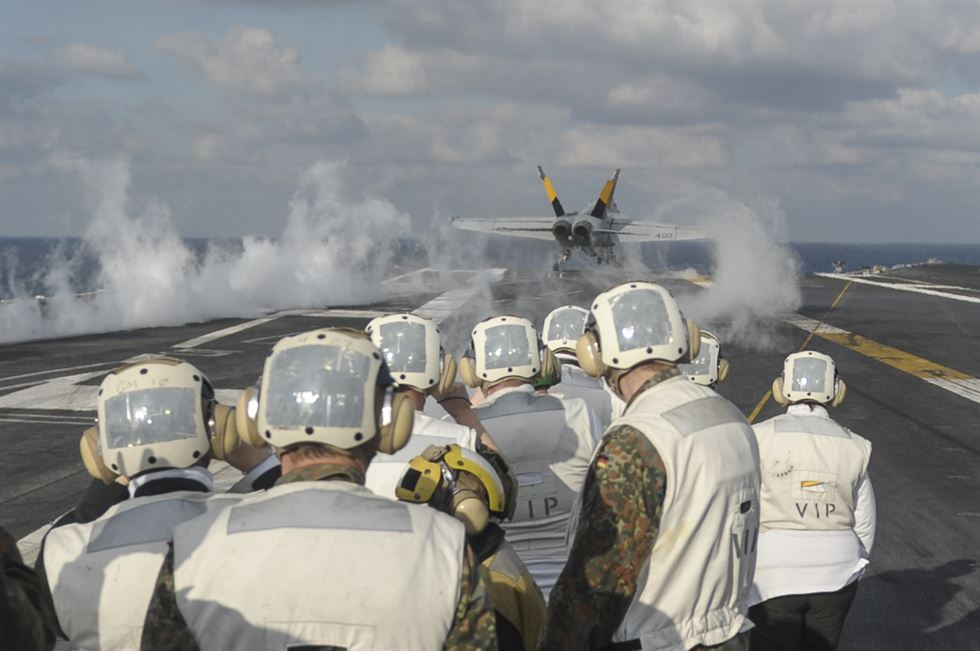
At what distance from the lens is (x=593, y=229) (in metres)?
42.0

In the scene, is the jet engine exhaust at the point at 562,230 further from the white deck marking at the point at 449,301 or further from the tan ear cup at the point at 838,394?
the tan ear cup at the point at 838,394

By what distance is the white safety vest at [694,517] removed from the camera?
351 centimetres

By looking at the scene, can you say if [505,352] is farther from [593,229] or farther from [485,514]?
[593,229]

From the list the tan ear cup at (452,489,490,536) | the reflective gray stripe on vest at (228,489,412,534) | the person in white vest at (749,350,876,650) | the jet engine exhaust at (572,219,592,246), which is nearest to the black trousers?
the person in white vest at (749,350,876,650)

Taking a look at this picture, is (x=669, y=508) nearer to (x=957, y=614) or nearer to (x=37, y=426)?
(x=957, y=614)

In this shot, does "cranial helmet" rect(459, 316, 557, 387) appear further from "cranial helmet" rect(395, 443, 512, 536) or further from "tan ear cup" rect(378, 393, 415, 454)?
"tan ear cup" rect(378, 393, 415, 454)

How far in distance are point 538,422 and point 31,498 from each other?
29.0 ft

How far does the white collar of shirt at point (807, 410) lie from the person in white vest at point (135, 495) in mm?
3588

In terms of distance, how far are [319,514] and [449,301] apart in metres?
37.8

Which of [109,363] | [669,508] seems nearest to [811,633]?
[669,508]

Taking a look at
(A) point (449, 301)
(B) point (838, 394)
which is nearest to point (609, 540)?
(B) point (838, 394)

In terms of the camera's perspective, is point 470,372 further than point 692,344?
Yes

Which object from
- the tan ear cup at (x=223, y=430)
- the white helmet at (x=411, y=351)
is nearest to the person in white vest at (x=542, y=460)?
the white helmet at (x=411, y=351)

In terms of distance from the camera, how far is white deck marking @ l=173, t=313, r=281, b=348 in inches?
1081
